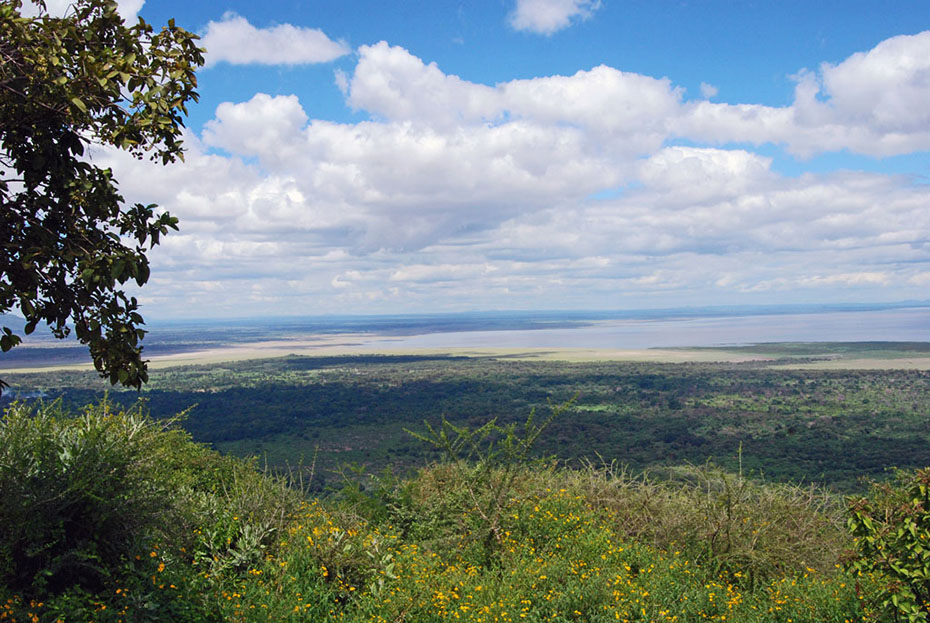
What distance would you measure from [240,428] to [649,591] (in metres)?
62.2

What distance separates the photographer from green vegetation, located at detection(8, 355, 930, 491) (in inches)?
1800

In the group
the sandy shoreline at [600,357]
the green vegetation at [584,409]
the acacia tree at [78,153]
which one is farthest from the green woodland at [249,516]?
the sandy shoreline at [600,357]

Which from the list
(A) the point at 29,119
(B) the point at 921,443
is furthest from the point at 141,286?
(B) the point at 921,443

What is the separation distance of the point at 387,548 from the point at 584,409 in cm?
Result: 6733

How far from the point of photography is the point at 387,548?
8.60 metres

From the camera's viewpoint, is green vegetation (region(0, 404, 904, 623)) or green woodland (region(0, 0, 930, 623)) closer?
green woodland (region(0, 0, 930, 623))

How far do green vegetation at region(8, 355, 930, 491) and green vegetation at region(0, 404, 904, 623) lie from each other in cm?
1609

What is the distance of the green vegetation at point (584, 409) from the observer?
45.7m

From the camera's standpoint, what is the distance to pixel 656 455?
4641cm

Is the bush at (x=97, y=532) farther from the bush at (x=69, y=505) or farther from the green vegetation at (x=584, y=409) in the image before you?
the green vegetation at (x=584, y=409)

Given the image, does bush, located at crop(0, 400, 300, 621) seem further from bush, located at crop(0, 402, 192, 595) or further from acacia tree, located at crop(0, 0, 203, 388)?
acacia tree, located at crop(0, 0, 203, 388)

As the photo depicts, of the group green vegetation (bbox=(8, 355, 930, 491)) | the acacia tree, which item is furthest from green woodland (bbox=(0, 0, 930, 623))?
green vegetation (bbox=(8, 355, 930, 491))

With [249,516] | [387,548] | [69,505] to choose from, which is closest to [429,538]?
[387,548]

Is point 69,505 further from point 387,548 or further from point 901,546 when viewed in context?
point 901,546
